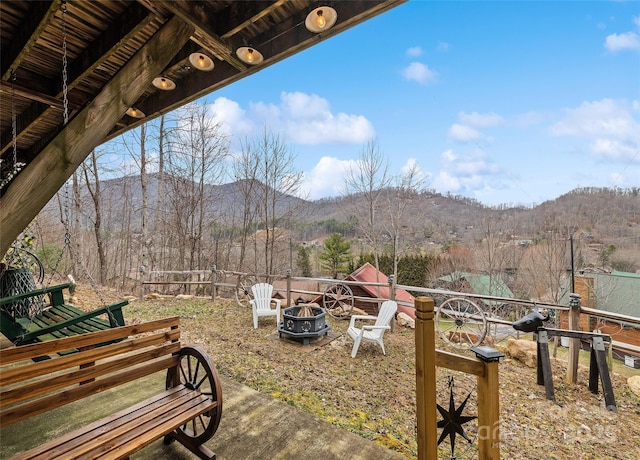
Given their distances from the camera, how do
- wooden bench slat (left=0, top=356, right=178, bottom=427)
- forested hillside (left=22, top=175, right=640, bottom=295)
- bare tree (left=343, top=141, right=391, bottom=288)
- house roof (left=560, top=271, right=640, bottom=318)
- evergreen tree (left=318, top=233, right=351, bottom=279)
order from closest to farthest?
wooden bench slat (left=0, top=356, right=178, bottom=427) → house roof (left=560, top=271, right=640, bottom=318) → forested hillside (left=22, top=175, right=640, bottom=295) → bare tree (left=343, top=141, right=391, bottom=288) → evergreen tree (left=318, top=233, right=351, bottom=279)

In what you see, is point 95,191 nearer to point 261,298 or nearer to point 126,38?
point 261,298

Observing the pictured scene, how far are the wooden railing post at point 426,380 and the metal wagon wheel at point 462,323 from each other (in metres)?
3.44

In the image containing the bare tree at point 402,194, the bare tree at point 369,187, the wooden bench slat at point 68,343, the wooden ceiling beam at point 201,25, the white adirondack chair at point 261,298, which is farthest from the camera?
the bare tree at point 402,194

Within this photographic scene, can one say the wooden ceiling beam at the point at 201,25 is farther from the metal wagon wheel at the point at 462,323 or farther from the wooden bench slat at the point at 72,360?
the metal wagon wheel at the point at 462,323

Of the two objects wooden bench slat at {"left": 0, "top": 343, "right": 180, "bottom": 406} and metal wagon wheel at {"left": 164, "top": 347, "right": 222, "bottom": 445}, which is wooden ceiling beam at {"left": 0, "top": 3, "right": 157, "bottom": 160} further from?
metal wagon wheel at {"left": 164, "top": 347, "right": 222, "bottom": 445}

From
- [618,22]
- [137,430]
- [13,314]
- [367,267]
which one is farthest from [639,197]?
[13,314]

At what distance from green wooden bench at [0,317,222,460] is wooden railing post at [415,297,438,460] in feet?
3.99

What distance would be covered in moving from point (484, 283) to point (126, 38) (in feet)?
49.9

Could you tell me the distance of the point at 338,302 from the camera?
6.20 m

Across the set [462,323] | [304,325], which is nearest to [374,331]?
[304,325]

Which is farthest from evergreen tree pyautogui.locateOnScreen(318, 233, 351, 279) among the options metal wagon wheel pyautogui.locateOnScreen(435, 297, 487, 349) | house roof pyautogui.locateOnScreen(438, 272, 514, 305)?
metal wagon wheel pyautogui.locateOnScreen(435, 297, 487, 349)

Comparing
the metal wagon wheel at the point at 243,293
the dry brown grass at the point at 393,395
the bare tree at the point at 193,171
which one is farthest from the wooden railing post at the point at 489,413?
the bare tree at the point at 193,171

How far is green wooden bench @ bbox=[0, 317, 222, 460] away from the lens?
1.32 metres

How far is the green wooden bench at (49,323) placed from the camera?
2.61 metres
